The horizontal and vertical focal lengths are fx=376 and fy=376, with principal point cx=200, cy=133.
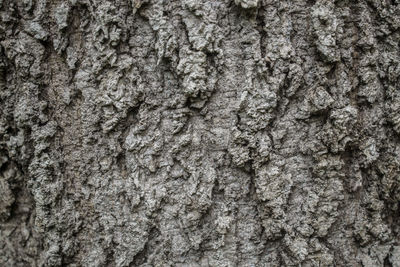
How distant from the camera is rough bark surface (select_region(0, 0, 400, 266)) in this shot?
103cm

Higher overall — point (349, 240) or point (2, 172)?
point (2, 172)

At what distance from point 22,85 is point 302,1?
2.82ft

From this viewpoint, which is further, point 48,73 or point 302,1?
point 48,73

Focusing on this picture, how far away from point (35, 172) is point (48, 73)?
306 millimetres

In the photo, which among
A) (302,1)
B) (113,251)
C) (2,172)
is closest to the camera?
(302,1)

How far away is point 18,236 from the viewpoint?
1306mm

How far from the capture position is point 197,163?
1058 mm

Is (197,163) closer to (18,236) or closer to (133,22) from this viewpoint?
(133,22)

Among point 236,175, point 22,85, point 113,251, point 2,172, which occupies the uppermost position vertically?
point 22,85

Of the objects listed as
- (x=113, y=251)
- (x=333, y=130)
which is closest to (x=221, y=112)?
(x=333, y=130)

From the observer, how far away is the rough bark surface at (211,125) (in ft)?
3.37

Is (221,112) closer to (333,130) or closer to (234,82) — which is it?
(234,82)

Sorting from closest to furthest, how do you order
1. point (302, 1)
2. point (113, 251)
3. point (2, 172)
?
point (302, 1), point (113, 251), point (2, 172)

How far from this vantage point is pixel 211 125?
1.05m
